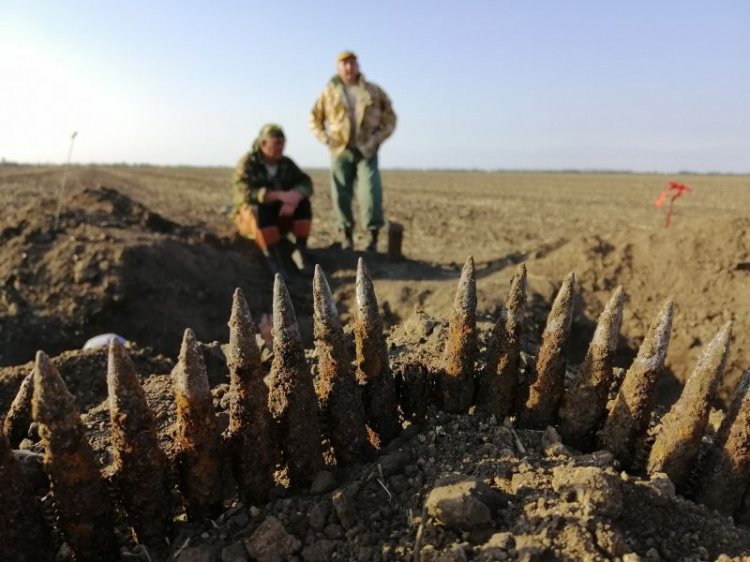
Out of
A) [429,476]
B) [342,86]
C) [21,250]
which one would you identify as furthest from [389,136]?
[429,476]

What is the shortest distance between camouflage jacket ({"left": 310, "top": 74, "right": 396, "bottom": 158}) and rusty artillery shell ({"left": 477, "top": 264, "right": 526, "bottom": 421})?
6575 mm

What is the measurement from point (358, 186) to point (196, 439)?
763 cm

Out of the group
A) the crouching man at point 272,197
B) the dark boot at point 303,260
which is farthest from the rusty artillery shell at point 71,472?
the dark boot at point 303,260

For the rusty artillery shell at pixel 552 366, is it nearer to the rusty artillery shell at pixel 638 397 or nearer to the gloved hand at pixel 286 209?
the rusty artillery shell at pixel 638 397

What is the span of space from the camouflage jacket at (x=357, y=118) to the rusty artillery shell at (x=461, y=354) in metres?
6.55

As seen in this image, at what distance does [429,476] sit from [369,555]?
463 mm

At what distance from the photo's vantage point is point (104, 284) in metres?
6.64

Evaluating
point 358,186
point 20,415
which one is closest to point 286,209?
point 358,186

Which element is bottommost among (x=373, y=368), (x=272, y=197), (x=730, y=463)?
(x=730, y=463)

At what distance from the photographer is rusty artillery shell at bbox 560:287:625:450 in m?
2.74

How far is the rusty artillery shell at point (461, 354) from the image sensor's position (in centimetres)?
293

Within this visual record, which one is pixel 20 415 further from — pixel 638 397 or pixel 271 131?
pixel 271 131

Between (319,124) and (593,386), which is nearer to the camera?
(593,386)

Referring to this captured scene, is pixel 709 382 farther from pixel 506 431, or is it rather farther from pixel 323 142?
pixel 323 142
